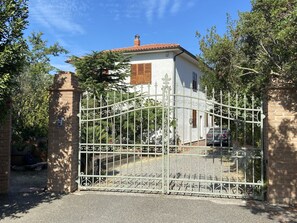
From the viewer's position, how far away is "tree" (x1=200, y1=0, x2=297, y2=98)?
4.91 m

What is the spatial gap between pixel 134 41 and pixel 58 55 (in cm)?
606

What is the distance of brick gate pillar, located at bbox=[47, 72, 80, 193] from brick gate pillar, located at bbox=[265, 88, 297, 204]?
428 centimetres

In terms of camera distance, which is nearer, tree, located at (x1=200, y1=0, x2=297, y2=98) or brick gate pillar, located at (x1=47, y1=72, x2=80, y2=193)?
tree, located at (x1=200, y1=0, x2=297, y2=98)

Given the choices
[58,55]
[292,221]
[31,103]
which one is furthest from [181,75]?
[292,221]

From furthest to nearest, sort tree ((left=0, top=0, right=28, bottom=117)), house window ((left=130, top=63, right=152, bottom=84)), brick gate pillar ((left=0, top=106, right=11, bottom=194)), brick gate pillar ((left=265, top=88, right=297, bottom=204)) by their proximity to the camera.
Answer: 1. house window ((left=130, top=63, right=152, bottom=84))
2. brick gate pillar ((left=0, top=106, right=11, bottom=194))
3. brick gate pillar ((left=265, top=88, right=297, bottom=204))
4. tree ((left=0, top=0, right=28, bottom=117))

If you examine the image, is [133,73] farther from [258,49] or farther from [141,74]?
[258,49]

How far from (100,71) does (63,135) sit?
740 centimetres

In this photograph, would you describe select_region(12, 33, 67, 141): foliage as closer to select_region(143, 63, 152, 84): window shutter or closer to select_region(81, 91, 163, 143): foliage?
select_region(81, 91, 163, 143): foliage

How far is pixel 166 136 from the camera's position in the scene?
7668mm

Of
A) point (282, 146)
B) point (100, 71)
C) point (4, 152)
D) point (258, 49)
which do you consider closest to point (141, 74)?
point (100, 71)

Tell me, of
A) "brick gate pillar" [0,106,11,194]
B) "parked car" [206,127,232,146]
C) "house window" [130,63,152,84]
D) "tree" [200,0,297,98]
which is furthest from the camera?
"house window" [130,63,152,84]

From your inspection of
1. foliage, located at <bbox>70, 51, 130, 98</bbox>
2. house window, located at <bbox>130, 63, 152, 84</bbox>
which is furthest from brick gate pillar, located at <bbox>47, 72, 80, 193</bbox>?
house window, located at <bbox>130, 63, 152, 84</bbox>

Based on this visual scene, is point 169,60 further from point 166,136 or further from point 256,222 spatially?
point 256,222

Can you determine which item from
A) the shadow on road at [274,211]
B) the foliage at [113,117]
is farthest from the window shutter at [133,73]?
the shadow on road at [274,211]
